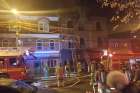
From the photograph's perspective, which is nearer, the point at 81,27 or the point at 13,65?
the point at 13,65

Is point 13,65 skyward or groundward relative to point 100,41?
groundward

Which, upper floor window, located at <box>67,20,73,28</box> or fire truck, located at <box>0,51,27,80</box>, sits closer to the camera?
fire truck, located at <box>0,51,27,80</box>

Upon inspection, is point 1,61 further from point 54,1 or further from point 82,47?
point 54,1

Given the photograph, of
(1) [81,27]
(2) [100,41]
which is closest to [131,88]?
(1) [81,27]

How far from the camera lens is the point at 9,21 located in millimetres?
48062

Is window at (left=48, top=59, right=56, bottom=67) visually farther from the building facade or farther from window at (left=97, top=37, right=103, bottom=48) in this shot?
window at (left=97, top=37, right=103, bottom=48)

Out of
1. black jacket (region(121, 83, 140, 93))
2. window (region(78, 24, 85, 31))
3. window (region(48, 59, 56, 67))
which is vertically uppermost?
window (region(78, 24, 85, 31))

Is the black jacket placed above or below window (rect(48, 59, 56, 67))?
above

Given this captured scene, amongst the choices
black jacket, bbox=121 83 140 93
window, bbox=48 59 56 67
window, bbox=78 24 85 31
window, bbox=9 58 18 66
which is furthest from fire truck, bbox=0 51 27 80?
window, bbox=78 24 85 31

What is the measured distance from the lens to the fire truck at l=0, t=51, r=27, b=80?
24831mm

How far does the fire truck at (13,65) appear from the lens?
2483cm

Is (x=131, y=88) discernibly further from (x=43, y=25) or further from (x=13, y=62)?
(x=43, y=25)

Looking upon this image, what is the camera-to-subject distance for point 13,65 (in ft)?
82.5

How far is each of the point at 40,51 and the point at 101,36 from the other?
453 inches
